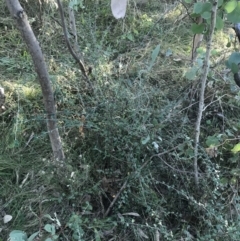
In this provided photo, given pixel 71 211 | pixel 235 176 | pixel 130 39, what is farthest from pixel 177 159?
pixel 130 39

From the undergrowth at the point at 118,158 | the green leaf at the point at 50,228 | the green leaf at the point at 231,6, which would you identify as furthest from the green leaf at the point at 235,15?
the green leaf at the point at 50,228

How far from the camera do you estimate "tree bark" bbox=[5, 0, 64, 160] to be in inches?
52.8

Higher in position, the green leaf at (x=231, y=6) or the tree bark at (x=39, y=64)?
the green leaf at (x=231, y=6)

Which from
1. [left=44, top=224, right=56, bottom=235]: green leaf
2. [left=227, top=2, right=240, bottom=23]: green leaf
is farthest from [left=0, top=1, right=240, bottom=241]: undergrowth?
[left=227, top=2, right=240, bottom=23]: green leaf

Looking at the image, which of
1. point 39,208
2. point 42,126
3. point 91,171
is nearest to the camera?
point 39,208

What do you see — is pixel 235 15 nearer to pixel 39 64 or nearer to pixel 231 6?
pixel 231 6

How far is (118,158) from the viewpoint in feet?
5.56

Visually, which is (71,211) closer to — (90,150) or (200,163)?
(90,150)

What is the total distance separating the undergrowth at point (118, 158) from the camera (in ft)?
5.18

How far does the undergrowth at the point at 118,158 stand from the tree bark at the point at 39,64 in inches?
2.4

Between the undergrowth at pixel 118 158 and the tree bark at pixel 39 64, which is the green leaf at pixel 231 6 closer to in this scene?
the undergrowth at pixel 118 158

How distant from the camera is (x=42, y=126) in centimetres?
192

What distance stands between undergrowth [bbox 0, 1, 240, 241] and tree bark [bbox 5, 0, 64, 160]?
0.06 metres

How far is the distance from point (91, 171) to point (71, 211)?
8.1 inches
